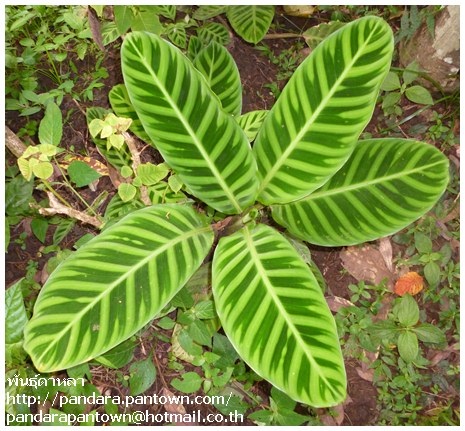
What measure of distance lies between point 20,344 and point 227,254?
706mm

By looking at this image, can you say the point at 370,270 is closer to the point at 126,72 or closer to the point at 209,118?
the point at 209,118

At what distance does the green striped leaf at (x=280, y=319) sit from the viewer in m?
1.01

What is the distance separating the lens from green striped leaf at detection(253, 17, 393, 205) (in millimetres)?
1062

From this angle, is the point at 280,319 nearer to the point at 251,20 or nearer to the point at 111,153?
the point at 111,153

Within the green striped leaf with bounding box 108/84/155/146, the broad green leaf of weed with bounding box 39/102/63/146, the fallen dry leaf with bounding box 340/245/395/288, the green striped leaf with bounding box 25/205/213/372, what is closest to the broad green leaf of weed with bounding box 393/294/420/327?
the fallen dry leaf with bounding box 340/245/395/288

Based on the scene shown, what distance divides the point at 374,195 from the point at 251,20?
949 mm

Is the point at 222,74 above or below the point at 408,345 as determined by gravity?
above

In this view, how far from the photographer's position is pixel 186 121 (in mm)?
1139

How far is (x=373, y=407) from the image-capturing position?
5.76 ft

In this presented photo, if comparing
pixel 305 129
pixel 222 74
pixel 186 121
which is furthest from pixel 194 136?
pixel 222 74

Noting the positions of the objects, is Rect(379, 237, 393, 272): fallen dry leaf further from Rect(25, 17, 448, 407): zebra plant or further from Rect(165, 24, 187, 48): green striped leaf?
Rect(165, 24, 187, 48): green striped leaf

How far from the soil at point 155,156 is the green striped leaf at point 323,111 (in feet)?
2.17

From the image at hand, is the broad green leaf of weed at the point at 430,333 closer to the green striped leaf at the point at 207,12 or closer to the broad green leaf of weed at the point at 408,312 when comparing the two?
the broad green leaf of weed at the point at 408,312

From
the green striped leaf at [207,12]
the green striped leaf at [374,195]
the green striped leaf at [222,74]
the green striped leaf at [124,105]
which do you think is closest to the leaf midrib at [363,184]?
the green striped leaf at [374,195]
